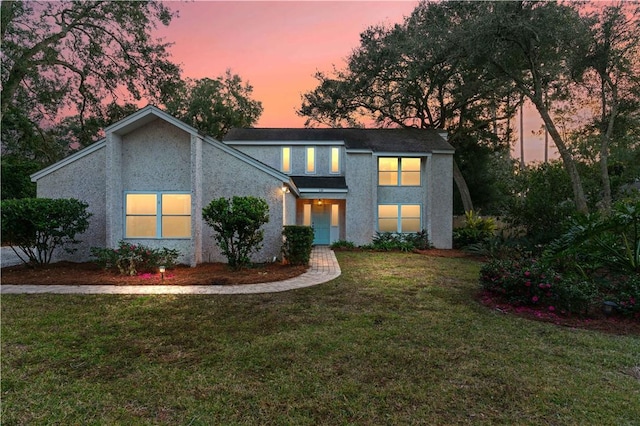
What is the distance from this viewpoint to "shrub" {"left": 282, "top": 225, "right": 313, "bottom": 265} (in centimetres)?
1052

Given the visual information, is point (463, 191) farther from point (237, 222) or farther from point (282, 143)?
point (237, 222)

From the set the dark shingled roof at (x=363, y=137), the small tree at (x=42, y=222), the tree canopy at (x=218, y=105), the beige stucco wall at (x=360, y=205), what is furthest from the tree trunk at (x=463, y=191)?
the small tree at (x=42, y=222)

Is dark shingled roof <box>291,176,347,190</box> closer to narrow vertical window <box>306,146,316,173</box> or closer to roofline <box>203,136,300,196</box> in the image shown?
narrow vertical window <box>306,146,316,173</box>

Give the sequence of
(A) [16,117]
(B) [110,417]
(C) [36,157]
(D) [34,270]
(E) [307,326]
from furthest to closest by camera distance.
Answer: (C) [36,157]
(A) [16,117]
(D) [34,270]
(E) [307,326]
(B) [110,417]

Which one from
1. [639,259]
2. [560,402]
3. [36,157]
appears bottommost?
[560,402]

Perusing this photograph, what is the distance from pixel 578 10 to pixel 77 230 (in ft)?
66.4

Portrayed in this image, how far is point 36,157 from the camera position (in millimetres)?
17922

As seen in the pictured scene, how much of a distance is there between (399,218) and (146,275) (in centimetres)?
1229

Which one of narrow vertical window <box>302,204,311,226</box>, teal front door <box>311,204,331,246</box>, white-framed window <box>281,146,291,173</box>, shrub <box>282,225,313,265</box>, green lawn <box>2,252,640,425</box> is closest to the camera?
green lawn <box>2,252,640,425</box>

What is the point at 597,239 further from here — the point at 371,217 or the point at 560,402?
the point at 371,217

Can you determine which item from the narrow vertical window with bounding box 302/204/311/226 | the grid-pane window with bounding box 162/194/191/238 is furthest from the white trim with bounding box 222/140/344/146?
the grid-pane window with bounding box 162/194/191/238

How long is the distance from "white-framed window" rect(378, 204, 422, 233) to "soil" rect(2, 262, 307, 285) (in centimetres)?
791

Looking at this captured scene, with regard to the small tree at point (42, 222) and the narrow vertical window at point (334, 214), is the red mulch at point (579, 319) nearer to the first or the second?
the narrow vertical window at point (334, 214)

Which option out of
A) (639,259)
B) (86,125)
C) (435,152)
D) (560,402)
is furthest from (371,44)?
(560,402)
